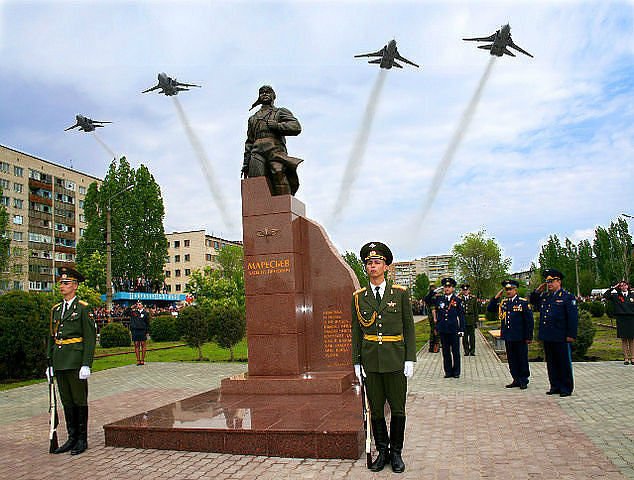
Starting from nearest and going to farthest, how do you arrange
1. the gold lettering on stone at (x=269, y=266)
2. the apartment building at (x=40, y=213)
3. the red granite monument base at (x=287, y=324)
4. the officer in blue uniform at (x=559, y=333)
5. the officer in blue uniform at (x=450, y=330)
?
the red granite monument base at (x=287, y=324), the officer in blue uniform at (x=559, y=333), the gold lettering on stone at (x=269, y=266), the officer in blue uniform at (x=450, y=330), the apartment building at (x=40, y=213)

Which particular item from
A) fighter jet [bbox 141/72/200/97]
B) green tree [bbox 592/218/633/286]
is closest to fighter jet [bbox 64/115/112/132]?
fighter jet [bbox 141/72/200/97]

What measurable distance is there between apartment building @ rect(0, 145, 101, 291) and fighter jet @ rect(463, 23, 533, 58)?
47363 mm

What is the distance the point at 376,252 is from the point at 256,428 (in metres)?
2.39

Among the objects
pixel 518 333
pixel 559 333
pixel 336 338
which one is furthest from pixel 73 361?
pixel 518 333

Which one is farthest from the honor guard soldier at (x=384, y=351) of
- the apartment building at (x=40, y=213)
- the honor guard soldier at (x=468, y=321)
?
the apartment building at (x=40, y=213)

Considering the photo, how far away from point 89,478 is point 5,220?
3727 cm

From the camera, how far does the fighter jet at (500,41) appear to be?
2811cm

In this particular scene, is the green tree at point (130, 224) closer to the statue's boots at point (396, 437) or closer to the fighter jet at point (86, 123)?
the fighter jet at point (86, 123)

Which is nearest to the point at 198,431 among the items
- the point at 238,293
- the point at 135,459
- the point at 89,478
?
the point at 135,459

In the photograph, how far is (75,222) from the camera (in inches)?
2670

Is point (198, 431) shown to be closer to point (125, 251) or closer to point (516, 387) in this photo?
point (516, 387)

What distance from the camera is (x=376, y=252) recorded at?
559 centimetres

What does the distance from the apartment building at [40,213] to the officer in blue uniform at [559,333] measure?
56.6 meters

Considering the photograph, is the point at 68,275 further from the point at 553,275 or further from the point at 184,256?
the point at 184,256
